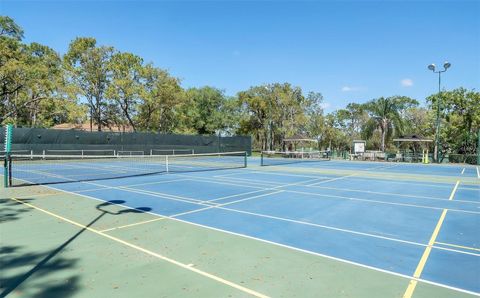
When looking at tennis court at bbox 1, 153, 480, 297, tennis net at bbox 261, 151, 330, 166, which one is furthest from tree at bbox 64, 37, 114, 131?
tennis court at bbox 1, 153, 480, 297

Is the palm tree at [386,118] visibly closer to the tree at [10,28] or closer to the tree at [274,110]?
the tree at [274,110]

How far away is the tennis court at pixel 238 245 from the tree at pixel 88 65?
3105cm

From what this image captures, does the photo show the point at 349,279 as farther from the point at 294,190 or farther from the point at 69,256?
the point at 294,190

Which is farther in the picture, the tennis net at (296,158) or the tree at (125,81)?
the tree at (125,81)

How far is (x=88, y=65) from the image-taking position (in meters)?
39.6

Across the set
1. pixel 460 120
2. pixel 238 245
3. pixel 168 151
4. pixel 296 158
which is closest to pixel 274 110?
pixel 296 158

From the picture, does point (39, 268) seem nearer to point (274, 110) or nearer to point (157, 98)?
point (157, 98)

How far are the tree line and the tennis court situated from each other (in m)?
27.4

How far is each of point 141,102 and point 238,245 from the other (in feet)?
125

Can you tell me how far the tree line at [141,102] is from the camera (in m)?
35.5

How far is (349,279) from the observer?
15.3 feet

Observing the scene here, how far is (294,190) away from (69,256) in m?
8.78

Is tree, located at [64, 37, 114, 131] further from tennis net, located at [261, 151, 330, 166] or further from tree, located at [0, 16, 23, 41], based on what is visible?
tennis net, located at [261, 151, 330, 166]

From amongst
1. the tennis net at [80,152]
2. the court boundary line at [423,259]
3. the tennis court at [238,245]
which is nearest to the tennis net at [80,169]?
the tennis net at [80,152]
